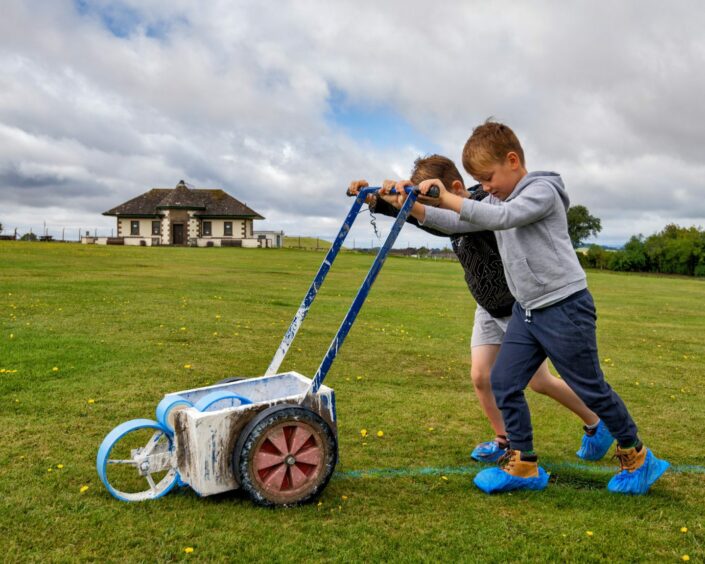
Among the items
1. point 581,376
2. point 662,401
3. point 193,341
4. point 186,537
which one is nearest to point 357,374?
point 193,341

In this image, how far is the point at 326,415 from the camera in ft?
12.6

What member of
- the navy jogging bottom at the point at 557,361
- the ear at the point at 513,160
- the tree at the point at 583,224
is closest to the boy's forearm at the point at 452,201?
the ear at the point at 513,160

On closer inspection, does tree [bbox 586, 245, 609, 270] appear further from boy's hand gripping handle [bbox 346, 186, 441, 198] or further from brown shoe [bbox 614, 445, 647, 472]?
boy's hand gripping handle [bbox 346, 186, 441, 198]

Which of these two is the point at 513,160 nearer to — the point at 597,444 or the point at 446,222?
the point at 446,222

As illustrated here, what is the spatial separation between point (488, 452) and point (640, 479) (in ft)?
3.23

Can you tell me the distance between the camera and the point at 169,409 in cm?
373

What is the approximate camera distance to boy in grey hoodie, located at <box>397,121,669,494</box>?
3738 mm

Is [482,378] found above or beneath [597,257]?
beneath

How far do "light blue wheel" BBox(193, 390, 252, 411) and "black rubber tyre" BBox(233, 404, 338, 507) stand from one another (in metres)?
0.29

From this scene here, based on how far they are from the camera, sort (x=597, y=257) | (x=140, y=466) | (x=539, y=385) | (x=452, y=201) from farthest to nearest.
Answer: (x=597, y=257)
(x=539, y=385)
(x=140, y=466)
(x=452, y=201)

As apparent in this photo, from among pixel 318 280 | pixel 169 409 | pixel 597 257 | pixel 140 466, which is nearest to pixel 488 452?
pixel 318 280

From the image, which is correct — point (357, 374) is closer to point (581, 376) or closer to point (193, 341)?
point (193, 341)

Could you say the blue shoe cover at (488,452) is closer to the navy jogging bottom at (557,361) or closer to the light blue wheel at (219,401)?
the navy jogging bottom at (557,361)

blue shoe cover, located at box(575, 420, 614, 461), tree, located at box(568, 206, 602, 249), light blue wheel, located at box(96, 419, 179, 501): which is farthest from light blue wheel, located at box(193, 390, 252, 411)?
tree, located at box(568, 206, 602, 249)
